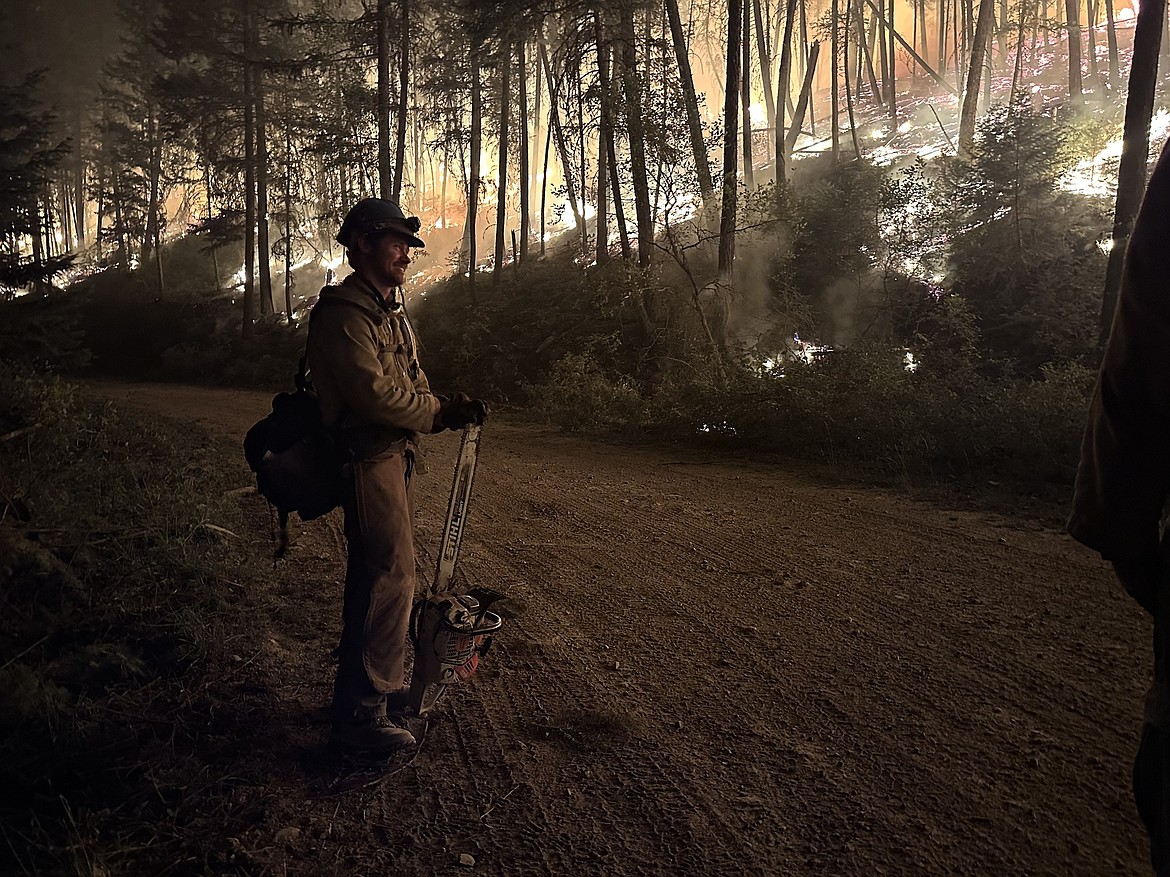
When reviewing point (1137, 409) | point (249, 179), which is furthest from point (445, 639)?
point (249, 179)

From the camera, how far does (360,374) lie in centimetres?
334

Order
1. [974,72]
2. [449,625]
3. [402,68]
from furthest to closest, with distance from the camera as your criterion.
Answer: [974,72] → [402,68] → [449,625]

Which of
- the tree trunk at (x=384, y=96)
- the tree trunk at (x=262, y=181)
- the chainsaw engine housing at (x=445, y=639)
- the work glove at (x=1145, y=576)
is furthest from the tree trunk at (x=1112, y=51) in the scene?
the work glove at (x=1145, y=576)

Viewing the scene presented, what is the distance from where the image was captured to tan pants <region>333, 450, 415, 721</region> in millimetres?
3473

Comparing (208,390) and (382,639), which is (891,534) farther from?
(208,390)

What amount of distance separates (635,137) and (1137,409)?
49.5 ft

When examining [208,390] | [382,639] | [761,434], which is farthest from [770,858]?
[208,390]

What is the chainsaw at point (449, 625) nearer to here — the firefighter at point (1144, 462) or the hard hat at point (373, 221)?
the hard hat at point (373, 221)

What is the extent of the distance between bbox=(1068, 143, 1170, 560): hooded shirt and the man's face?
2810 millimetres

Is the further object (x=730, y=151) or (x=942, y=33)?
(x=942, y=33)

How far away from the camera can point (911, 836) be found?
2889 mm

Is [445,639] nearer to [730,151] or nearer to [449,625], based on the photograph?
Answer: [449,625]

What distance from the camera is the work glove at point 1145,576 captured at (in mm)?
1451

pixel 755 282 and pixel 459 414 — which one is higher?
pixel 755 282
